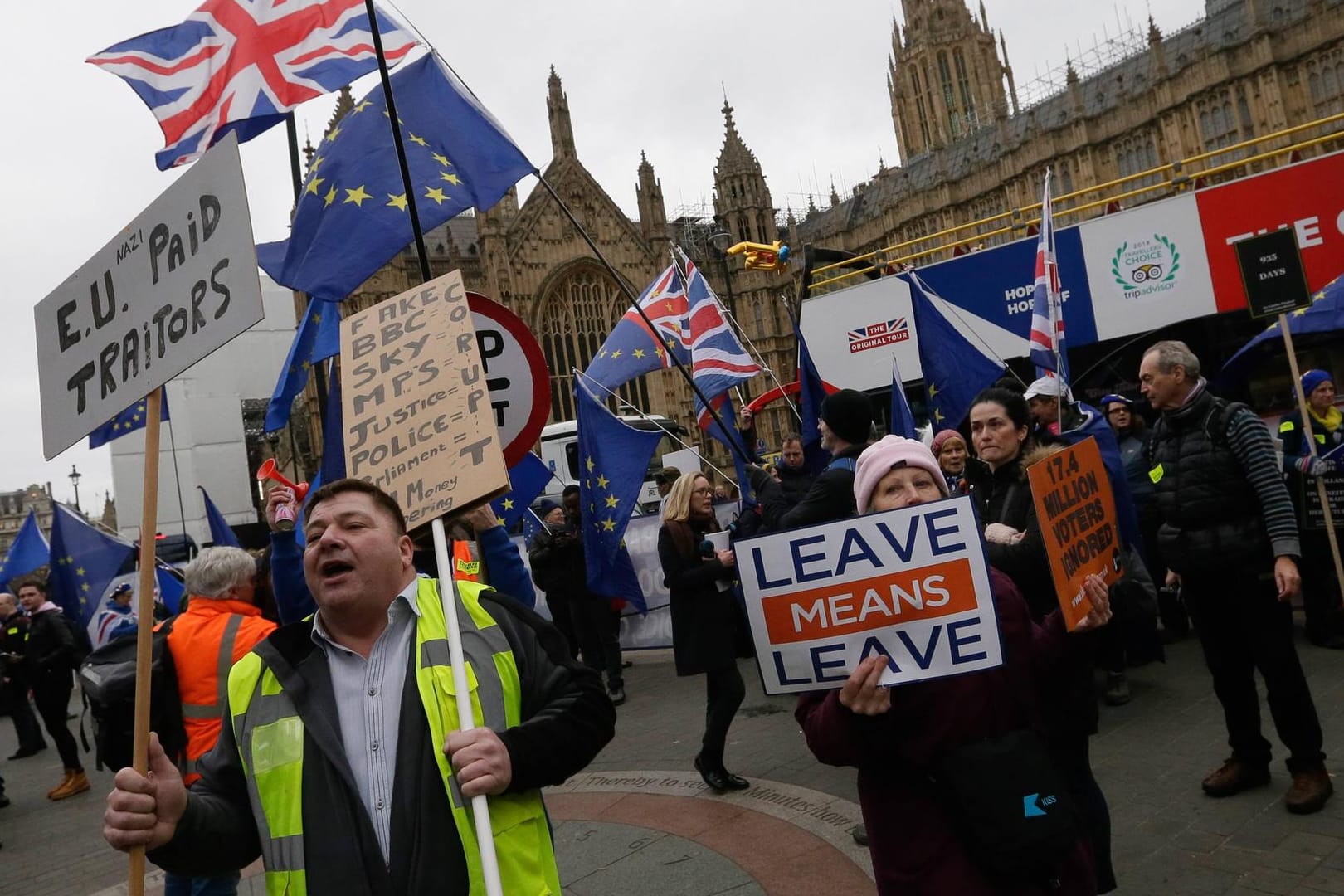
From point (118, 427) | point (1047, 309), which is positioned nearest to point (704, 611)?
point (1047, 309)

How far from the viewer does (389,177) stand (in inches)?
198

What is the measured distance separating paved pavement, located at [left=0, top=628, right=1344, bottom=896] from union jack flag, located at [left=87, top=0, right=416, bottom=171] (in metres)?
4.86

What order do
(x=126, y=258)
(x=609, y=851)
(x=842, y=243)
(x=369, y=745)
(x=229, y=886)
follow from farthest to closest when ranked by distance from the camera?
(x=842, y=243) < (x=609, y=851) < (x=229, y=886) < (x=126, y=258) < (x=369, y=745)

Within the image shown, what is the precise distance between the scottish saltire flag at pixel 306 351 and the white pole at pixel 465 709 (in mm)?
3980

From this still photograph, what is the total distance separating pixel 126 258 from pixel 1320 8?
1839 inches

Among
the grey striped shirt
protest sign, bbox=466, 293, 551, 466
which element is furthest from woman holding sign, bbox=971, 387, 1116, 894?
protest sign, bbox=466, 293, 551, 466

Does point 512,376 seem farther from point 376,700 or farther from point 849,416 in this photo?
point 376,700

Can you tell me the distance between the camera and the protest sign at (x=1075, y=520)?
6.72ft

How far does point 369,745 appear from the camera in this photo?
1.85 m

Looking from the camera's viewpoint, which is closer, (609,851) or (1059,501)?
(1059,501)

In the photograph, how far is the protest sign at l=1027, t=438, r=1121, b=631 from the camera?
2.05m

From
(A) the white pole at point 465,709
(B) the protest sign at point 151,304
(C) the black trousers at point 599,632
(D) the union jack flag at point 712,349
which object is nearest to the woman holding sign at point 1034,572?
(A) the white pole at point 465,709

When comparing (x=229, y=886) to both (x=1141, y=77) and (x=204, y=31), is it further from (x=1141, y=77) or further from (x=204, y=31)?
(x=1141, y=77)

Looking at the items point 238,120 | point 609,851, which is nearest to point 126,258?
point 609,851
